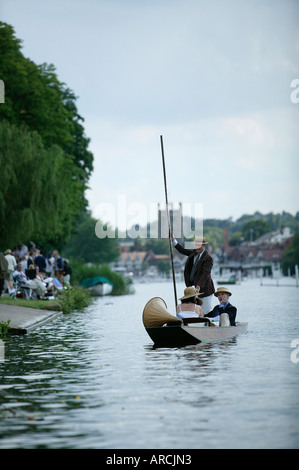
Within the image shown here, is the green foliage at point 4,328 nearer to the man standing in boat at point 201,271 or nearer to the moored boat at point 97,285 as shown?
the man standing in boat at point 201,271

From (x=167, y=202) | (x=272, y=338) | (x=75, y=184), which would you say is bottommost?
(x=272, y=338)

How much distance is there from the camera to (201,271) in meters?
19.0

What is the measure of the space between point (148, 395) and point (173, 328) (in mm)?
5756

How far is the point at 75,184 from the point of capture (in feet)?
173

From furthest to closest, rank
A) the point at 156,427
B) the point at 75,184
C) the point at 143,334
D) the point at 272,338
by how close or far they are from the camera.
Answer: the point at 75,184 → the point at 143,334 → the point at 272,338 → the point at 156,427

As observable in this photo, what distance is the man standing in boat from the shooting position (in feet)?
62.0

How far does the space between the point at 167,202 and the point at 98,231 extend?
342 ft

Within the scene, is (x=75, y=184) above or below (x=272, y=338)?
above

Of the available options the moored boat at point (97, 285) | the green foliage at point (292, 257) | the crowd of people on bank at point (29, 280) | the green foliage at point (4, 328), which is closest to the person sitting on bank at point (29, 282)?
the crowd of people on bank at point (29, 280)

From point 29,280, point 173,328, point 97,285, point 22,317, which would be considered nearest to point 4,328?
point 22,317

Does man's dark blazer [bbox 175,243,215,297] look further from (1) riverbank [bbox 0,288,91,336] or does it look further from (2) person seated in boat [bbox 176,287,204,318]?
(1) riverbank [bbox 0,288,91,336]

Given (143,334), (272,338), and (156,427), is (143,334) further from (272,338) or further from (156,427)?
(156,427)

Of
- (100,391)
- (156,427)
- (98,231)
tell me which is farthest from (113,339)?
(98,231)

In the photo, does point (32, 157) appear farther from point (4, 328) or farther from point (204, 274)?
point (204, 274)
